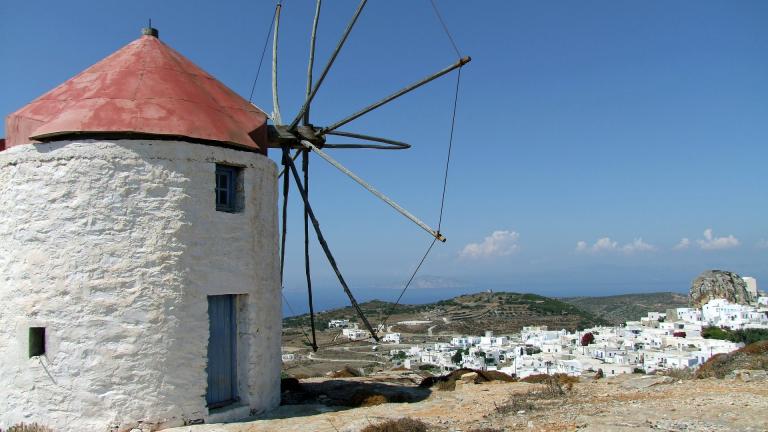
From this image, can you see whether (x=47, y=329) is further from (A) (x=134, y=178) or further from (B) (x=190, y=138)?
(B) (x=190, y=138)

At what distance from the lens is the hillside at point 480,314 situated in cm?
7206

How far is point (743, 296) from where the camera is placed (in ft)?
278

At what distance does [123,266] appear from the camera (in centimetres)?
822

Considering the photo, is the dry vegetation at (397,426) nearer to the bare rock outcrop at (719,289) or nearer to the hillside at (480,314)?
the hillside at (480,314)

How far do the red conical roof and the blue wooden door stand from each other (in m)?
2.53

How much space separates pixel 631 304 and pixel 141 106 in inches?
5315

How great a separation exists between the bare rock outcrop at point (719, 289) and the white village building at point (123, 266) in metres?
89.7

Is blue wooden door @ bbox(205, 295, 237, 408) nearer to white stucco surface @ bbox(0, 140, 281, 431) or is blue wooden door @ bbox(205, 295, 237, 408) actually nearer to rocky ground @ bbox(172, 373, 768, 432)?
white stucco surface @ bbox(0, 140, 281, 431)

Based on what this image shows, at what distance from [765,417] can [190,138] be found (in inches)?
338

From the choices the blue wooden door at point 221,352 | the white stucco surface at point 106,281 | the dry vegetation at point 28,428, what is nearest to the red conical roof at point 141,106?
the white stucco surface at point 106,281

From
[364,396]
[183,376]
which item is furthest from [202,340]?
[364,396]

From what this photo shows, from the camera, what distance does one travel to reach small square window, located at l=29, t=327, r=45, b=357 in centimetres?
820

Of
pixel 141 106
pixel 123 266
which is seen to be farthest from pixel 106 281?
pixel 141 106

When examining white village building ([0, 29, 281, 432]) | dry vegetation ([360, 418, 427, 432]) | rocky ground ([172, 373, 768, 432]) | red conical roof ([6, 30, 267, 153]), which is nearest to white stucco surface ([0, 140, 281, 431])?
white village building ([0, 29, 281, 432])
